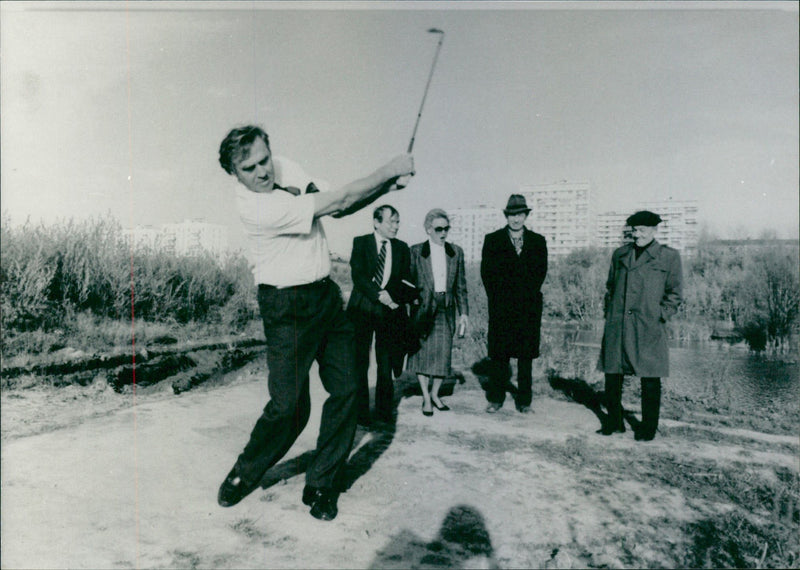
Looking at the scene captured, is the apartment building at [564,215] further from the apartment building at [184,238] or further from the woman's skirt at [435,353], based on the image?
the woman's skirt at [435,353]

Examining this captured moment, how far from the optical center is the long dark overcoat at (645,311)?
487 centimetres

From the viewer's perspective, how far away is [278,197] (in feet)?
10.3

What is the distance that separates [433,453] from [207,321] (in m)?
7.66

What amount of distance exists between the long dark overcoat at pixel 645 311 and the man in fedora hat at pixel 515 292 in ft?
2.81

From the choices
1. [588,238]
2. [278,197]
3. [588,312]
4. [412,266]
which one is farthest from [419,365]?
[588,238]

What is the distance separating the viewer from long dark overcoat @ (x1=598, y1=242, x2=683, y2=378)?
192 inches

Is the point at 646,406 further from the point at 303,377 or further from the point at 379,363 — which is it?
the point at 303,377

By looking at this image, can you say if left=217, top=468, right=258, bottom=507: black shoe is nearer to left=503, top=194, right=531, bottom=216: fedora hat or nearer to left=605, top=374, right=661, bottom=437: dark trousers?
left=605, top=374, right=661, bottom=437: dark trousers

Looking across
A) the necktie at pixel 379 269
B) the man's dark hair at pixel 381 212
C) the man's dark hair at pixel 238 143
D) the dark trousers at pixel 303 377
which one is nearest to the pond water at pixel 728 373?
the necktie at pixel 379 269

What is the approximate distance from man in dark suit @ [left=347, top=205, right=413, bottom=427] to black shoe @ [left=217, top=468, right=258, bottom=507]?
6.45ft

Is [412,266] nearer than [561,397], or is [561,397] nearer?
[412,266]

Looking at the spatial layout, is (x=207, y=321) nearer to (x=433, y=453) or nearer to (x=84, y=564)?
(x=433, y=453)

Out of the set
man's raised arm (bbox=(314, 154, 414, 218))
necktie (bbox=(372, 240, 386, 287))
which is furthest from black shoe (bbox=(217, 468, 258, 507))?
necktie (bbox=(372, 240, 386, 287))

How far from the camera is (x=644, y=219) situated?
490 cm
